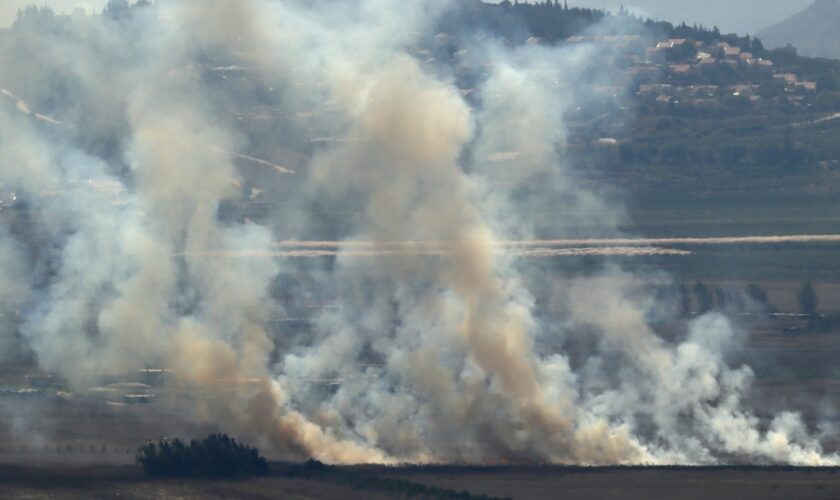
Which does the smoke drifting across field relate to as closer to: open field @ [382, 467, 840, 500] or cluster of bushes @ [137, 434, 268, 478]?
open field @ [382, 467, 840, 500]

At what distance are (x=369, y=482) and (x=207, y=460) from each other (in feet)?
24.1

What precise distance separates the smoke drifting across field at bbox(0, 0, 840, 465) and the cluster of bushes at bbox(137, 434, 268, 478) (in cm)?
335

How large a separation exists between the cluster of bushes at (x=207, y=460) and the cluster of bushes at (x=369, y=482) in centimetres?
169

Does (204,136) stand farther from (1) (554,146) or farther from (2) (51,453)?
(1) (554,146)

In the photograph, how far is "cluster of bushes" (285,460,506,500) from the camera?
70312mm

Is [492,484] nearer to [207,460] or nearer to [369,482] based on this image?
[369,482]

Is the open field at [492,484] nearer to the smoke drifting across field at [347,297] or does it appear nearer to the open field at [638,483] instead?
the open field at [638,483]

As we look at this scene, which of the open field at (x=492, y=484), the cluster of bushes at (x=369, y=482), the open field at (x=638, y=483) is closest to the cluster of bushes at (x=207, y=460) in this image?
the open field at (x=492, y=484)

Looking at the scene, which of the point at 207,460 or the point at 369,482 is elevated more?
the point at 207,460

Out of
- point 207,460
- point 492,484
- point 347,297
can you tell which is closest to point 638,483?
point 492,484

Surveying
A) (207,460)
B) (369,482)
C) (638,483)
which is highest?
(207,460)

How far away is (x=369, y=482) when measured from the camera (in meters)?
72.8

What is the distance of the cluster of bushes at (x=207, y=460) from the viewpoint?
74875 mm

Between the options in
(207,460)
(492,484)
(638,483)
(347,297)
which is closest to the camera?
(492,484)
